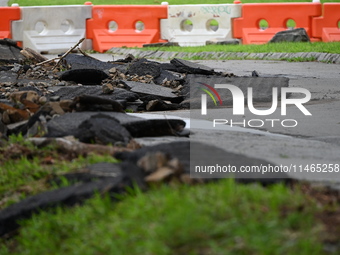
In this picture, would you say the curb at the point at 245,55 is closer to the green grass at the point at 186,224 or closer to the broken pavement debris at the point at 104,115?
the broken pavement debris at the point at 104,115

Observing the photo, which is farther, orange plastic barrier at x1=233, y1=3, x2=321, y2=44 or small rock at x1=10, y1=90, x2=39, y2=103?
orange plastic barrier at x1=233, y1=3, x2=321, y2=44

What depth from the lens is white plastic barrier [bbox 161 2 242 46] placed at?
24.9 meters

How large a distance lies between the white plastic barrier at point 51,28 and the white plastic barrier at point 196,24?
259 cm

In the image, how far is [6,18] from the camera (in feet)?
80.4

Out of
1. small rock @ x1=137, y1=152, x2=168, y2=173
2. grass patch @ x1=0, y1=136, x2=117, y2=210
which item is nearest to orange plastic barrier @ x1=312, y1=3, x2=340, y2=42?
grass patch @ x1=0, y1=136, x2=117, y2=210

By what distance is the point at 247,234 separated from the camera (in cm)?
347

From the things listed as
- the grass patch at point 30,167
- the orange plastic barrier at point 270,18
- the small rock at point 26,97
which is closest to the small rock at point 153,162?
the grass patch at point 30,167

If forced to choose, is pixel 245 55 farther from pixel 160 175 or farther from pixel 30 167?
pixel 160 175

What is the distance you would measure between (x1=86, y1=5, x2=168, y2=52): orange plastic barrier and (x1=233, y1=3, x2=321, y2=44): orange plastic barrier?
8.32 ft

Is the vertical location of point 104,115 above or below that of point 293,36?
above

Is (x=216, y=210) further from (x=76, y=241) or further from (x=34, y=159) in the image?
(x=34, y=159)

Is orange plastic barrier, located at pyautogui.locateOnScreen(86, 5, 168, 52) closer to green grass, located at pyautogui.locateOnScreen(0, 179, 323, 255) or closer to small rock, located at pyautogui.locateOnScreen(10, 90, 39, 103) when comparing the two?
small rock, located at pyautogui.locateOnScreen(10, 90, 39, 103)

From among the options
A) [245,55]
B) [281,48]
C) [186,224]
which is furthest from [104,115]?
[281,48]

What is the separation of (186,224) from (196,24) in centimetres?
2217
